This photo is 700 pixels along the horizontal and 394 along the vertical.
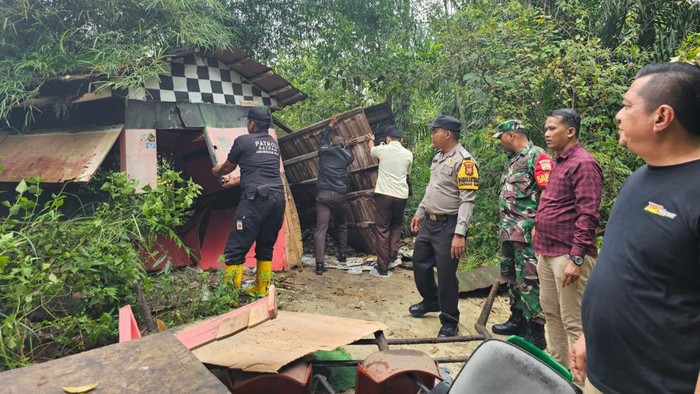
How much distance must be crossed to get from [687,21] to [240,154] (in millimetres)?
5948

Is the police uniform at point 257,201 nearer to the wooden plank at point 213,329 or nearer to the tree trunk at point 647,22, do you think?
the wooden plank at point 213,329

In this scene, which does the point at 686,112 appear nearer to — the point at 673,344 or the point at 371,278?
the point at 673,344

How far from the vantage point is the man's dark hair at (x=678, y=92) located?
1423mm

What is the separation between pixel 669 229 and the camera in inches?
53.9

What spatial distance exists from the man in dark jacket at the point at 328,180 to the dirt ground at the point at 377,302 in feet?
1.57

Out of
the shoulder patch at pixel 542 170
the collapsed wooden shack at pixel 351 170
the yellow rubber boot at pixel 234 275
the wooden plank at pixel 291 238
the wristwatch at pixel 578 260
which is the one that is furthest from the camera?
the collapsed wooden shack at pixel 351 170

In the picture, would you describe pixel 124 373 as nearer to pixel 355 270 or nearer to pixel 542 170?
pixel 542 170

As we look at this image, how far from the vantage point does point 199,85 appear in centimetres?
571

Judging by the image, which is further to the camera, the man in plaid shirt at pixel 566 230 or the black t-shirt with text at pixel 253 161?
the black t-shirt with text at pixel 253 161

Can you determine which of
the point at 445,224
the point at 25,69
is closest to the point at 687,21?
the point at 445,224

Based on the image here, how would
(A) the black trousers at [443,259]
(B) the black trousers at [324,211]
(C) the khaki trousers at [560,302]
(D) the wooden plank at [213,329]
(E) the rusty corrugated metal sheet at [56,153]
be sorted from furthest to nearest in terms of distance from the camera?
(B) the black trousers at [324,211] < (E) the rusty corrugated metal sheet at [56,153] < (A) the black trousers at [443,259] < (C) the khaki trousers at [560,302] < (D) the wooden plank at [213,329]

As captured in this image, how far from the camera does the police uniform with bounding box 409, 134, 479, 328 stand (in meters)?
3.93

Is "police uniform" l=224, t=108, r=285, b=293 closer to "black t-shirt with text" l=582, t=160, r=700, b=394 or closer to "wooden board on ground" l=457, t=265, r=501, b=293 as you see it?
"wooden board on ground" l=457, t=265, r=501, b=293

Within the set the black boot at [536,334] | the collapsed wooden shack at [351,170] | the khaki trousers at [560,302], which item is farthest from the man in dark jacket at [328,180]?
the khaki trousers at [560,302]
